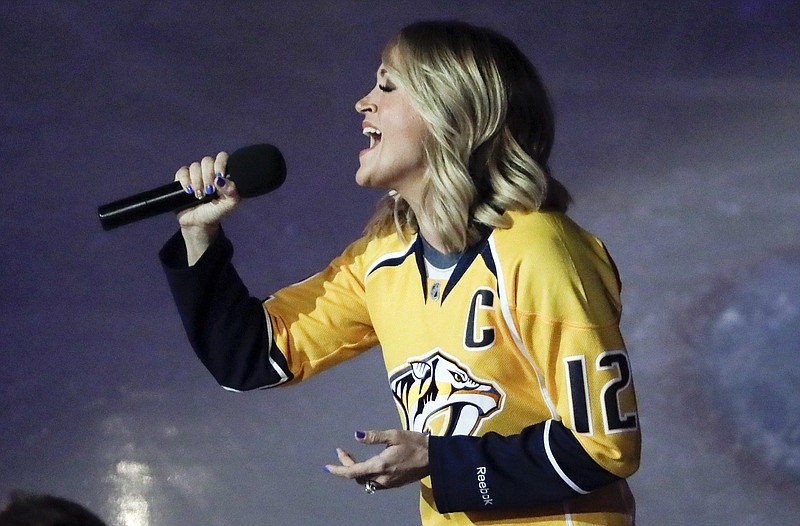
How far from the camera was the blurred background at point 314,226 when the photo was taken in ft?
8.66

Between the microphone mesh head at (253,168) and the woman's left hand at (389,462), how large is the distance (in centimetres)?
41

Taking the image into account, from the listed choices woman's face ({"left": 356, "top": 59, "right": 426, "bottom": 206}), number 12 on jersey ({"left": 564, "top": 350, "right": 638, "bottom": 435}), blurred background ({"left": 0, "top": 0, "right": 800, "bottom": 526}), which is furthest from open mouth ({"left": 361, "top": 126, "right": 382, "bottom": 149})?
blurred background ({"left": 0, "top": 0, "right": 800, "bottom": 526})

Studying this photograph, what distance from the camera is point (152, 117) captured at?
9.05ft

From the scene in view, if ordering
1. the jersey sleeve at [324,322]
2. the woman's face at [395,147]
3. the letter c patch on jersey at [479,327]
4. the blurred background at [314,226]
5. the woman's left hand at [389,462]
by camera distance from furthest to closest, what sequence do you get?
1. the blurred background at [314,226]
2. the jersey sleeve at [324,322]
3. the woman's face at [395,147]
4. the letter c patch on jersey at [479,327]
5. the woman's left hand at [389,462]

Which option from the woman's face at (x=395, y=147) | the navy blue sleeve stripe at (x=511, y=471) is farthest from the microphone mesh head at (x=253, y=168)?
the navy blue sleeve stripe at (x=511, y=471)

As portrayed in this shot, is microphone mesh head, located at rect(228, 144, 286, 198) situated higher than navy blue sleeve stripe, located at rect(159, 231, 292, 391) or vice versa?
microphone mesh head, located at rect(228, 144, 286, 198)

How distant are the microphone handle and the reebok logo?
521 millimetres

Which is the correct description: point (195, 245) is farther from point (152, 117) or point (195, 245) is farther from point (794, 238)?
point (794, 238)

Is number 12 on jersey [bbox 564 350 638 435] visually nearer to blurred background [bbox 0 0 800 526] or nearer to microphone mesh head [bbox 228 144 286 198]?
microphone mesh head [bbox 228 144 286 198]

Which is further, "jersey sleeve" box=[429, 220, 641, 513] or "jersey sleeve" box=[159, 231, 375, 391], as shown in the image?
"jersey sleeve" box=[159, 231, 375, 391]

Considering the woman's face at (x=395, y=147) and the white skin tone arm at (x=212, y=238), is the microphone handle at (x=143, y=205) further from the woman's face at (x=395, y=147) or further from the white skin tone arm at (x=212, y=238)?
the woman's face at (x=395, y=147)

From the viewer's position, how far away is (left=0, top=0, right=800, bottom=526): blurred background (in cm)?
264

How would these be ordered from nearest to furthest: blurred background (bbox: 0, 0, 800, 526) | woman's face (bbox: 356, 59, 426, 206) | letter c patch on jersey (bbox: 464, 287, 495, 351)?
1. letter c patch on jersey (bbox: 464, 287, 495, 351)
2. woman's face (bbox: 356, 59, 426, 206)
3. blurred background (bbox: 0, 0, 800, 526)

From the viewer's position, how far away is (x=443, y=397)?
140cm
